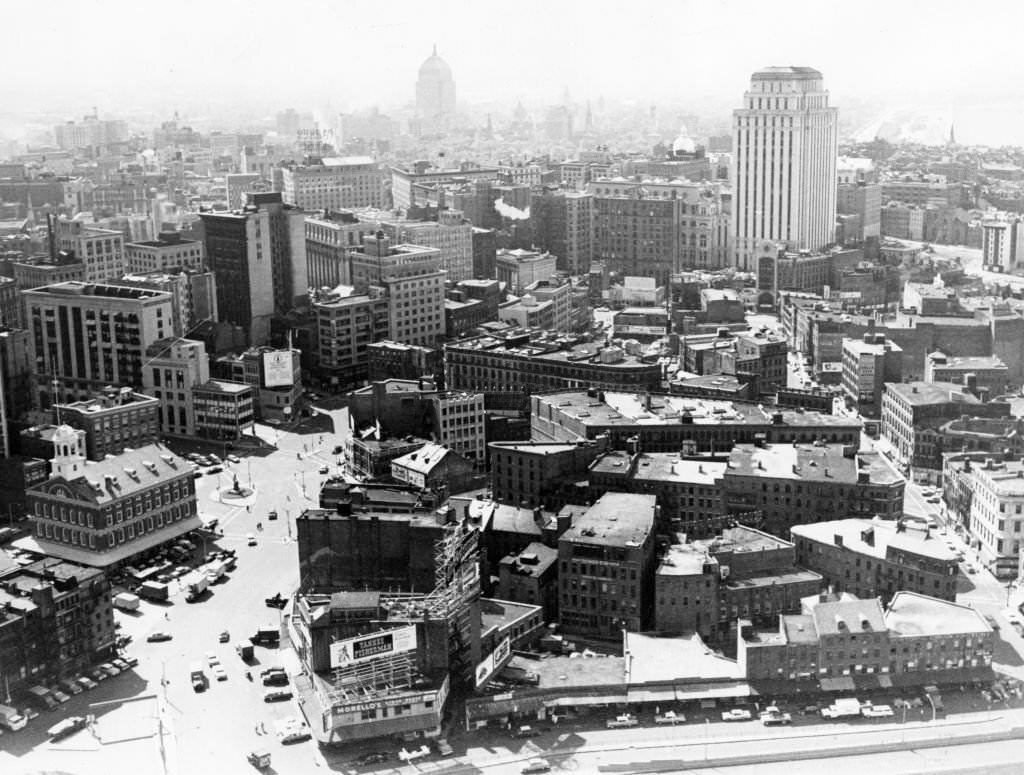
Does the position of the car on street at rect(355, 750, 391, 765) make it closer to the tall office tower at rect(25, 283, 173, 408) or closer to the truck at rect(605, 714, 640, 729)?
the truck at rect(605, 714, 640, 729)

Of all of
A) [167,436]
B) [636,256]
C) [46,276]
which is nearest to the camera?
[167,436]

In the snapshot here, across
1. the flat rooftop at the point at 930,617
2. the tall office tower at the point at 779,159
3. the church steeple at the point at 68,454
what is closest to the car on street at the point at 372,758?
the flat rooftop at the point at 930,617

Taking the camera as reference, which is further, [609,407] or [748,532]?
[609,407]

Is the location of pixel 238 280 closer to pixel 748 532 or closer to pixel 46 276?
pixel 46 276

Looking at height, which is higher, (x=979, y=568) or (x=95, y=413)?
(x=95, y=413)

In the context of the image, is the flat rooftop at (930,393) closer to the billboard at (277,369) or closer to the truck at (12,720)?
the billboard at (277,369)

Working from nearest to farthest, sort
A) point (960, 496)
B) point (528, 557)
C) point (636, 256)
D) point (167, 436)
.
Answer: point (528, 557), point (960, 496), point (167, 436), point (636, 256)

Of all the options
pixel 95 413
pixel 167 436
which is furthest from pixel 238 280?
pixel 95 413
